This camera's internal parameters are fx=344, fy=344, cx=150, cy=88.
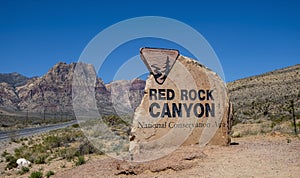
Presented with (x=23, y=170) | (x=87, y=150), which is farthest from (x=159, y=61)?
(x=87, y=150)

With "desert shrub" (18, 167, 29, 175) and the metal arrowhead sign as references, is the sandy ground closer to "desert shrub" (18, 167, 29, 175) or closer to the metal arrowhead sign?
the metal arrowhead sign

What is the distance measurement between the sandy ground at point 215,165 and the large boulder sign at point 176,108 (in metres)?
0.63

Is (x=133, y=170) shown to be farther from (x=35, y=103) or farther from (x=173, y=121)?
(x=35, y=103)

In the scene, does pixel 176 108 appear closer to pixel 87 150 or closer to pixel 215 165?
pixel 215 165

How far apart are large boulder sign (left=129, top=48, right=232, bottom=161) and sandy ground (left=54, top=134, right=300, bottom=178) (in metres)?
0.63

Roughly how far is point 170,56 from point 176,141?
2908mm

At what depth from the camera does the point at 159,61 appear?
38.3 ft

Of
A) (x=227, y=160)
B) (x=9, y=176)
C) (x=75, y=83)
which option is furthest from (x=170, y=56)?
(x=75, y=83)

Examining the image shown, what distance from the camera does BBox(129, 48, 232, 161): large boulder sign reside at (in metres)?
11.0

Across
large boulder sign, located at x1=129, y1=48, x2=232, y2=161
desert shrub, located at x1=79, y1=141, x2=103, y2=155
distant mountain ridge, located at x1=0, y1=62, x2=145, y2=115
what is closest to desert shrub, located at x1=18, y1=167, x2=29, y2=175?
desert shrub, located at x1=79, y1=141, x2=103, y2=155

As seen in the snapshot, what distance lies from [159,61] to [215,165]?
13.5 feet

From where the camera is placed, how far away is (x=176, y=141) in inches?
448

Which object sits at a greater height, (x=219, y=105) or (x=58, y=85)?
(x=58, y=85)

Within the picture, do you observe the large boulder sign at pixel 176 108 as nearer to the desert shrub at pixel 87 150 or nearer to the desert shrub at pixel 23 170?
the desert shrub at pixel 23 170
